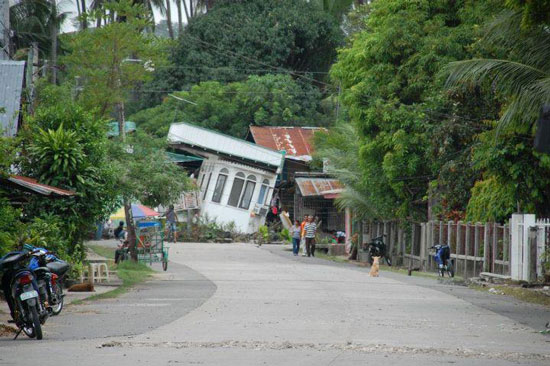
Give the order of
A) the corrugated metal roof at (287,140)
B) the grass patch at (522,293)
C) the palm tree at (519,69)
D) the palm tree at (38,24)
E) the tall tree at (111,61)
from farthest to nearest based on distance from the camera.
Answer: the corrugated metal roof at (287,140) → the palm tree at (38,24) → the tall tree at (111,61) → the grass patch at (522,293) → the palm tree at (519,69)

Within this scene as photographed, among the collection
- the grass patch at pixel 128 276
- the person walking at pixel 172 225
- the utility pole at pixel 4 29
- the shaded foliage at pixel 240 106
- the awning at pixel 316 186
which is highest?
the shaded foliage at pixel 240 106

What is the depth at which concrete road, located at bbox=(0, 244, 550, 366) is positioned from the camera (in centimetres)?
1089

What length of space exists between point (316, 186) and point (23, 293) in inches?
1826

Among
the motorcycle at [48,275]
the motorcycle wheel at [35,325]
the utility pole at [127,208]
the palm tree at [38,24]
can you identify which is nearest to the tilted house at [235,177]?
the palm tree at [38,24]

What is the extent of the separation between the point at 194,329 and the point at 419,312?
16.4 ft

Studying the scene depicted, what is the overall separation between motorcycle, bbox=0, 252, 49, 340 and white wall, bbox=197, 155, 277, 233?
150 ft

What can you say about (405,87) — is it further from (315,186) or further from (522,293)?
(315,186)

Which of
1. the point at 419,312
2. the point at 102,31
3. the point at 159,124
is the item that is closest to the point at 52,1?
the point at 159,124

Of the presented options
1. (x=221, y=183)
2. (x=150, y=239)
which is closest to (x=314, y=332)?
(x=150, y=239)

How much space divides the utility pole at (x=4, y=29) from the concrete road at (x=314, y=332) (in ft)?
39.3

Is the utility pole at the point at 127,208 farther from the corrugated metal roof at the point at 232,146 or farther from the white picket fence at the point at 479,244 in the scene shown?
the corrugated metal roof at the point at 232,146

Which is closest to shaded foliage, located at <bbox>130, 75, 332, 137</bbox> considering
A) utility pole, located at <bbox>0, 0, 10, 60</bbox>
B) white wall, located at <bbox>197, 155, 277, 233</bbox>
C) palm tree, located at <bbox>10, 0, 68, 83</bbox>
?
white wall, located at <bbox>197, 155, 277, 233</bbox>

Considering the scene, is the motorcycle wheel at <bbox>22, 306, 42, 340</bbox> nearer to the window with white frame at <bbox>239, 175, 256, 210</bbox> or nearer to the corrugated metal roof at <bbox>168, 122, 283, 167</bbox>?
the corrugated metal roof at <bbox>168, 122, 283, 167</bbox>

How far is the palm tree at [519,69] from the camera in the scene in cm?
1927
